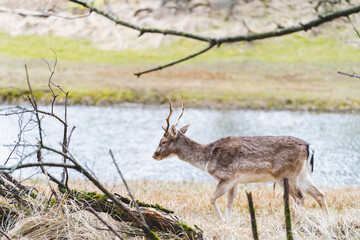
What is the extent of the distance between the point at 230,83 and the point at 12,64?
69.0 ft

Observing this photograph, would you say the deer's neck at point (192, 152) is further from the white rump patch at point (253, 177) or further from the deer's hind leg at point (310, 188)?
the deer's hind leg at point (310, 188)

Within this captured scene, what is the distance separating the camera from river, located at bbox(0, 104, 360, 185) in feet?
53.5

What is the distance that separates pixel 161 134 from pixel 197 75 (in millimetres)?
20092

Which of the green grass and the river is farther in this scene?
the green grass

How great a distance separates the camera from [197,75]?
141 feet

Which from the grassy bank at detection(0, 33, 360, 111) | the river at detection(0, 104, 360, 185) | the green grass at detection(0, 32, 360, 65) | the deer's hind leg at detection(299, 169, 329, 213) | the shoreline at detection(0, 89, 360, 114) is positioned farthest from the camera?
the green grass at detection(0, 32, 360, 65)

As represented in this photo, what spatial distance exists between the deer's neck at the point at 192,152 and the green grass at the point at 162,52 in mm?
40311

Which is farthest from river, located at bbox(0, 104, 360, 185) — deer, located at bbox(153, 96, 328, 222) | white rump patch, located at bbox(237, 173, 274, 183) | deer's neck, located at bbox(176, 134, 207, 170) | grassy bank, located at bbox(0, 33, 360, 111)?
white rump patch, located at bbox(237, 173, 274, 183)

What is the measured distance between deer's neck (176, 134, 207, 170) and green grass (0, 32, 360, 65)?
4031cm

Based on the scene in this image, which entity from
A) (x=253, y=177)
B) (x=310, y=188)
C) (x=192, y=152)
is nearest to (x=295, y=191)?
(x=310, y=188)

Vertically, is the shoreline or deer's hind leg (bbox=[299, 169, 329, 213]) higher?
deer's hind leg (bbox=[299, 169, 329, 213])

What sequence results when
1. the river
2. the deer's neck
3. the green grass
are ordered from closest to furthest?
the deer's neck, the river, the green grass

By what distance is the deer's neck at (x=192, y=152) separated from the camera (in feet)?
26.6

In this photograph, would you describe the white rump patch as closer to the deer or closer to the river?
the deer
